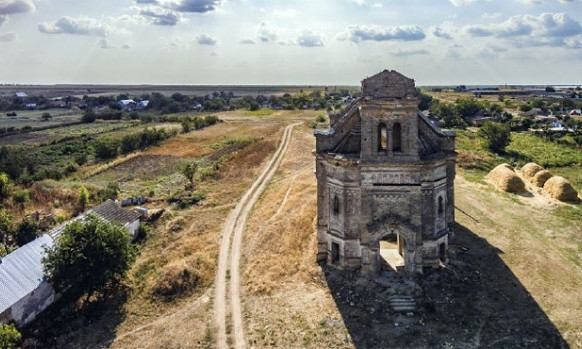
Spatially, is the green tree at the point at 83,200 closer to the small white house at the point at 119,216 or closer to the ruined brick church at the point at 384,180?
the small white house at the point at 119,216

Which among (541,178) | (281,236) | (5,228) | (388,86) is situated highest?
(388,86)

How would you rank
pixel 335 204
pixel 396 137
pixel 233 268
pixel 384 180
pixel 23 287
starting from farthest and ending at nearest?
pixel 233 268, pixel 335 204, pixel 396 137, pixel 384 180, pixel 23 287

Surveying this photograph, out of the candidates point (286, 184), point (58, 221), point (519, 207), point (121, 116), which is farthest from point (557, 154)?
point (121, 116)

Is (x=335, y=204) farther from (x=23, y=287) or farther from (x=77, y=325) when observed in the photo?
(x=23, y=287)

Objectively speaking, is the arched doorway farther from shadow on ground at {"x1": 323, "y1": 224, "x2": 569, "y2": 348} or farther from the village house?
the village house

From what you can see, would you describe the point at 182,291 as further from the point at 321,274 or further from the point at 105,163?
the point at 105,163

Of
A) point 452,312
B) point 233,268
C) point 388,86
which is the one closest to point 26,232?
point 233,268

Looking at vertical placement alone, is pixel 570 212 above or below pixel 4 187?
below

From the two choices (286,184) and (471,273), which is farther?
(286,184)
